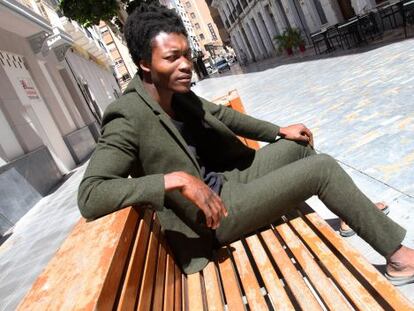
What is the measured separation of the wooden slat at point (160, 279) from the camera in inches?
57.1

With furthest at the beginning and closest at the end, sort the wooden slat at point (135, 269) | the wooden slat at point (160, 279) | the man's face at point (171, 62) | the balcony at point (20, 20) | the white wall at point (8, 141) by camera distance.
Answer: the balcony at point (20, 20)
the white wall at point (8, 141)
the man's face at point (171, 62)
the wooden slat at point (160, 279)
the wooden slat at point (135, 269)

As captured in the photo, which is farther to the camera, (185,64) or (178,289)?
(185,64)

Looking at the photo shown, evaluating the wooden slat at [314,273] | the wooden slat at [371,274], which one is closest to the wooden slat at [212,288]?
the wooden slat at [314,273]

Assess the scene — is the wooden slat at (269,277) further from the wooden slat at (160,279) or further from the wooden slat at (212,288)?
the wooden slat at (160,279)

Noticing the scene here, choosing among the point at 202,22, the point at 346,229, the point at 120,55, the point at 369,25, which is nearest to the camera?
the point at 346,229

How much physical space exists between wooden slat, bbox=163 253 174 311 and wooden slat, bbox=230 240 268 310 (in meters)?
0.29

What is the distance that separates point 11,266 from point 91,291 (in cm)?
461

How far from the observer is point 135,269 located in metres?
1.38

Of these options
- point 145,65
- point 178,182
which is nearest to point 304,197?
point 178,182

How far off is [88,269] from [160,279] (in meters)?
0.42

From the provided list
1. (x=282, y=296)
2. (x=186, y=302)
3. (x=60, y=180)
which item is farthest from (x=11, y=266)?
(x=60, y=180)

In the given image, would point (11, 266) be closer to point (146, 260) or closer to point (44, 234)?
point (44, 234)

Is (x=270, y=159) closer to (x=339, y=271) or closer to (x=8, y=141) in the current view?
(x=339, y=271)

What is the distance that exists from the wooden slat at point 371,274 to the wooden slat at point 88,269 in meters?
0.85
